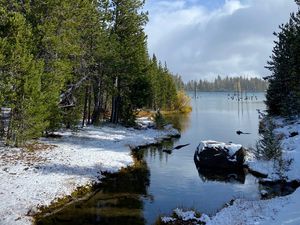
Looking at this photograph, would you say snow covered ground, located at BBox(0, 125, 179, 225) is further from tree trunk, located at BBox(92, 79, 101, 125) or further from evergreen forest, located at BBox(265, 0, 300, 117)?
evergreen forest, located at BBox(265, 0, 300, 117)

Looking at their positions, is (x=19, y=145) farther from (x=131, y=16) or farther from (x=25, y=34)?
(x=131, y=16)

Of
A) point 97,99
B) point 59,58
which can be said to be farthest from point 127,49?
point 59,58

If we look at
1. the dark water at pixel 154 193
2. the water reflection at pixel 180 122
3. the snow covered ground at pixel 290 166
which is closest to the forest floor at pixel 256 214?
the dark water at pixel 154 193

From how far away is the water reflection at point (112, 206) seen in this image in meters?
15.1

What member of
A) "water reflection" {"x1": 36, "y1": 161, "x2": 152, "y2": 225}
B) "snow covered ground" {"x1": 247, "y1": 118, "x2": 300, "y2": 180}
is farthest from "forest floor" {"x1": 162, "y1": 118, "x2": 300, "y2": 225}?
"snow covered ground" {"x1": 247, "y1": 118, "x2": 300, "y2": 180}

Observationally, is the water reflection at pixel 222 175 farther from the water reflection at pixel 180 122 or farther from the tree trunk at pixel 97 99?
the water reflection at pixel 180 122

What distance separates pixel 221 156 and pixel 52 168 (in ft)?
38.6

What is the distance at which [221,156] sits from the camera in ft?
85.2

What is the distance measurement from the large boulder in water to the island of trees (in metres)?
11.3

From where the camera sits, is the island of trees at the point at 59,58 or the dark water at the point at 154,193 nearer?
the dark water at the point at 154,193

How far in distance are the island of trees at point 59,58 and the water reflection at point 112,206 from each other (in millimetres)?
6915

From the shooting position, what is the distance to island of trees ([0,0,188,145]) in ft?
72.8

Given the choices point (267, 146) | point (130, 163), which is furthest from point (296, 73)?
point (130, 163)

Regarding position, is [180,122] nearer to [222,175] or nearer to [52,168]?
[222,175]
